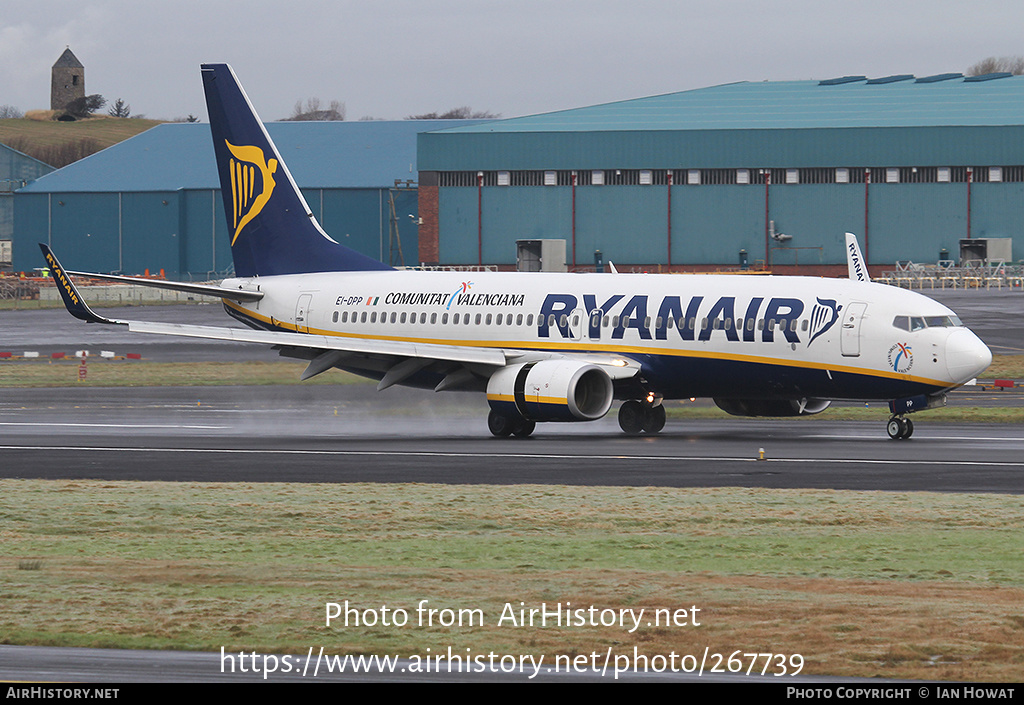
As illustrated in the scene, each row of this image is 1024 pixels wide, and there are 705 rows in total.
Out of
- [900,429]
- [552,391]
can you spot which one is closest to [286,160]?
[552,391]

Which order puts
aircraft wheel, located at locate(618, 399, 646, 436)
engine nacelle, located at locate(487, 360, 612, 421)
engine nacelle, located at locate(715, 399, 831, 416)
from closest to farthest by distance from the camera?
engine nacelle, located at locate(487, 360, 612, 421)
engine nacelle, located at locate(715, 399, 831, 416)
aircraft wheel, located at locate(618, 399, 646, 436)

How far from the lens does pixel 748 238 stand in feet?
358

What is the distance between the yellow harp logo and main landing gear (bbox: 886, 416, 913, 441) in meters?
20.2

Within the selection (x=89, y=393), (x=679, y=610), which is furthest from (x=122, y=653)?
(x=89, y=393)

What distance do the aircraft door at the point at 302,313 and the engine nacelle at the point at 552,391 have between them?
8.24 meters

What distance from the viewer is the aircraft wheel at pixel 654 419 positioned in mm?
40562

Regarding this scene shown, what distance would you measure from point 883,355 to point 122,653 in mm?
25436

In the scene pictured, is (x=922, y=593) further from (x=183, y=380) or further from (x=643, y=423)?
(x=183, y=380)

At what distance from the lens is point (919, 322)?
1435 inches

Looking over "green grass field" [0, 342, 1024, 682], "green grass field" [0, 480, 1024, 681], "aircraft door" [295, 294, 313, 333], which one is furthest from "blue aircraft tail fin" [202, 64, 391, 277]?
"green grass field" [0, 480, 1024, 681]

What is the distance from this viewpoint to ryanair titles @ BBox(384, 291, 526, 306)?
42.0m

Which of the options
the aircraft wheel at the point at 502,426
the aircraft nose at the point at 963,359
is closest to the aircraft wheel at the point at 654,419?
the aircraft wheel at the point at 502,426

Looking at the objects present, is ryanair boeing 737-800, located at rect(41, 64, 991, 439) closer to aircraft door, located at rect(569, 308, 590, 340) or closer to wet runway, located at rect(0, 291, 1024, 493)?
aircraft door, located at rect(569, 308, 590, 340)

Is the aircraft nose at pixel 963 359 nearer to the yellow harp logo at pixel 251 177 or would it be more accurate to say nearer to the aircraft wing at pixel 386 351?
the aircraft wing at pixel 386 351
